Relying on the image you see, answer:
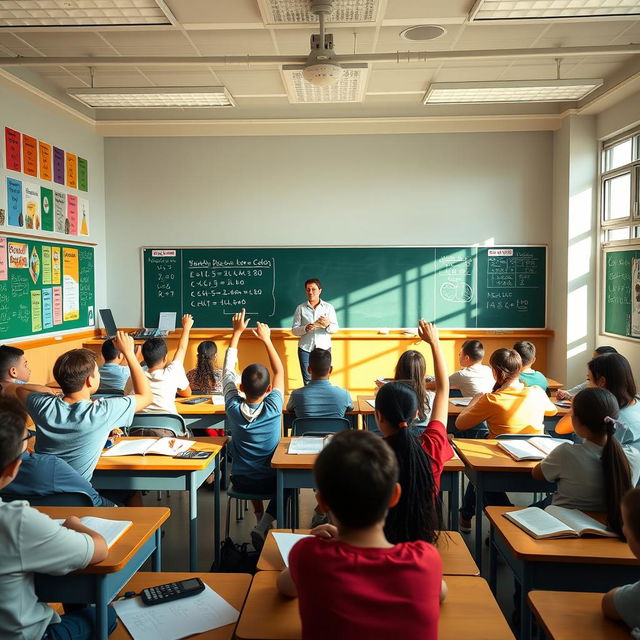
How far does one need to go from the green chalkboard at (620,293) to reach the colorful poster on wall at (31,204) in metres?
5.77

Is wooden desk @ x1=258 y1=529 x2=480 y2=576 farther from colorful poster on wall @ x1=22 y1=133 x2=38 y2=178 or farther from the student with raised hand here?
colorful poster on wall @ x1=22 y1=133 x2=38 y2=178

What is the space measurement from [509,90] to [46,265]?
475cm

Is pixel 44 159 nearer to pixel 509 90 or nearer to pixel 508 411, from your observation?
pixel 509 90

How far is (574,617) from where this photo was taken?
1.52 m

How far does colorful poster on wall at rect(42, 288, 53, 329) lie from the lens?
5902mm

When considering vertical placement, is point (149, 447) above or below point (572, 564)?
above

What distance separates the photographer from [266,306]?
716 cm

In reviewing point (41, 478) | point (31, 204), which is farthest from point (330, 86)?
point (41, 478)

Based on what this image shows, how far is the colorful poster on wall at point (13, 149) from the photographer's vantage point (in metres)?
5.29

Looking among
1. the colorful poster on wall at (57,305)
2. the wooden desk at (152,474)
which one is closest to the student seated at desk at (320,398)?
the wooden desk at (152,474)

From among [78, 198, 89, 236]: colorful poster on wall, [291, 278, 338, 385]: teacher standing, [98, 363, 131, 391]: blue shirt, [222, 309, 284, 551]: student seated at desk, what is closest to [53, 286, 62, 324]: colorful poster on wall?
[78, 198, 89, 236]: colorful poster on wall

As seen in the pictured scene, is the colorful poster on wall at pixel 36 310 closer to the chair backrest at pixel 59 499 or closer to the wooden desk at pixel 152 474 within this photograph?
the wooden desk at pixel 152 474

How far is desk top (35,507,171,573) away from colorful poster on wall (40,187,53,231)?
4.46 m

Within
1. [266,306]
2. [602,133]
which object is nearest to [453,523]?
[266,306]
